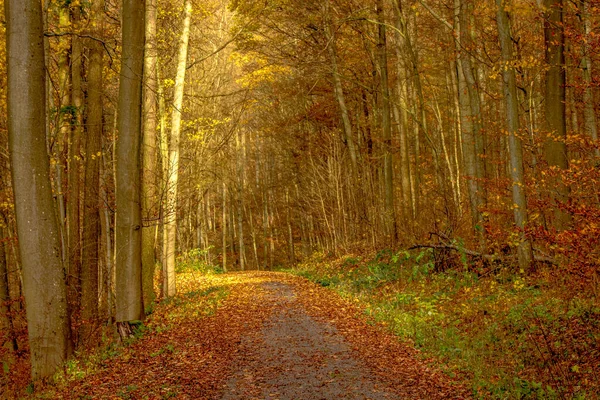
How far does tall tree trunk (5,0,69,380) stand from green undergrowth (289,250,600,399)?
19.1ft

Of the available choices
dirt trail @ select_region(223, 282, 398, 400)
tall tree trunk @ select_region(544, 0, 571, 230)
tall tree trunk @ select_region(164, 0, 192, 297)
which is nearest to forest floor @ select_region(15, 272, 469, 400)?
dirt trail @ select_region(223, 282, 398, 400)

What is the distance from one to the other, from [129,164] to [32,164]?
104 inches

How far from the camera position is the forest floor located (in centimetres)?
677

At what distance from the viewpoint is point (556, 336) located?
768 centimetres

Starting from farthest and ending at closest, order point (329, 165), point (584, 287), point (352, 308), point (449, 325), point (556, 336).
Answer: point (329, 165), point (352, 308), point (449, 325), point (584, 287), point (556, 336)

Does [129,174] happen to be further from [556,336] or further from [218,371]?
[556,336]

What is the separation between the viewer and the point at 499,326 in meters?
8.80

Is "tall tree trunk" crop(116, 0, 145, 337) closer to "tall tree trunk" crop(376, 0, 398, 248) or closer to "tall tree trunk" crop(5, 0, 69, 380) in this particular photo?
"tall tree trunk" crop(5, 0, 69, 380)

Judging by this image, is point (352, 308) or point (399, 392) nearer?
point (399, 392)

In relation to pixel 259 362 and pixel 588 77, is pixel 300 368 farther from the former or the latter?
pixel 588 77

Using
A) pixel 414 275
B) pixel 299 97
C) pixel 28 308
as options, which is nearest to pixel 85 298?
pixel 28 308

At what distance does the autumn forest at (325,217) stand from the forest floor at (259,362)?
5 centimetres

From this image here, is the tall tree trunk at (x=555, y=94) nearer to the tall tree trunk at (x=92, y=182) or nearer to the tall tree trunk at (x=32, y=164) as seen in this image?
the tall tree trunk at (x=32, y=164)

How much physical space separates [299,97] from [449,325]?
2120 cm
